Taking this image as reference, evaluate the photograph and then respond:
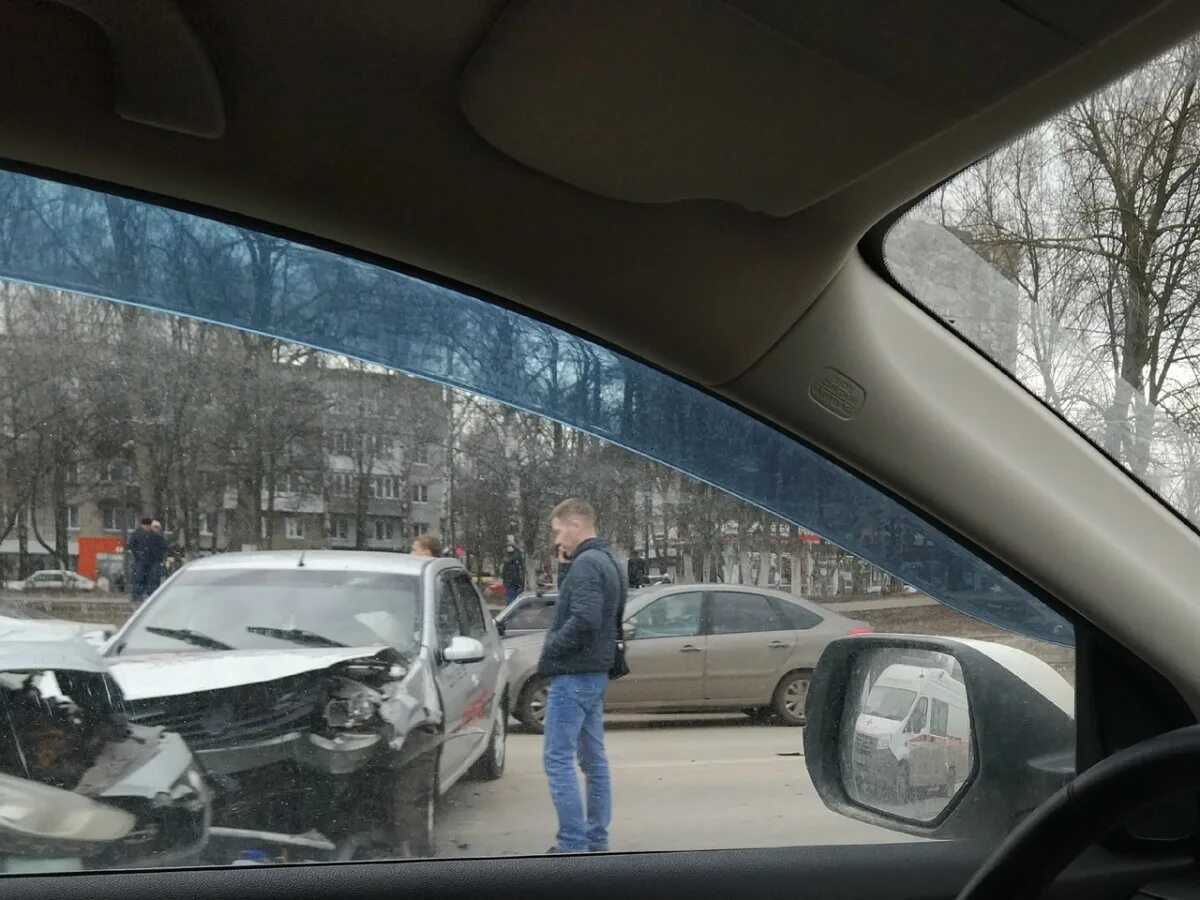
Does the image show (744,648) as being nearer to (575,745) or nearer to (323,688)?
(575,745)

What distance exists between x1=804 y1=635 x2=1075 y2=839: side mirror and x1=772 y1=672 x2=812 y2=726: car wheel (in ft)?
0.05

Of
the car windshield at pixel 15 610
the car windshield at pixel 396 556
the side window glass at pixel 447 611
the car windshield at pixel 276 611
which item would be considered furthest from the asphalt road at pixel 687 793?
the car windshield at pixel 15 610

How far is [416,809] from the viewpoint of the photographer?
2.23 m

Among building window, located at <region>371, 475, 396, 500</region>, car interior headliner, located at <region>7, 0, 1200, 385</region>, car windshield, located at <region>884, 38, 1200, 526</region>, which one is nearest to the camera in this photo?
car interior headliner, located at <region>7, 0, 1200, 385</region>

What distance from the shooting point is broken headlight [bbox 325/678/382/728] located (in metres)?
2.22

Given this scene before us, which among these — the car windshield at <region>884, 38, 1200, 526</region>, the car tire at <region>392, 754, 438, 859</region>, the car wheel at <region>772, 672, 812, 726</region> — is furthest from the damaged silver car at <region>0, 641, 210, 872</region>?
the car windshield at <region>884, 38, 1200, 526</region>

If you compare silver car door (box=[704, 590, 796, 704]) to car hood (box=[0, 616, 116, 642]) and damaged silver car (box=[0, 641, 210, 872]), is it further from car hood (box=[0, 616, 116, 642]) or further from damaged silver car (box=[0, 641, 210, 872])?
car hood (box=[0, 616, 116, 642])

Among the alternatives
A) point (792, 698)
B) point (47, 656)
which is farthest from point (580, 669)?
point (47, 656)

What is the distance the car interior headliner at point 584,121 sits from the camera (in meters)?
1.33

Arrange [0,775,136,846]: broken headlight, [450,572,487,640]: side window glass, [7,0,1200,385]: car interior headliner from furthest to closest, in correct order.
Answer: [450,572,487,640]: side window glass, [0,775,136,846]: broken headlight, [7,0,1200,385]: car interior headliner

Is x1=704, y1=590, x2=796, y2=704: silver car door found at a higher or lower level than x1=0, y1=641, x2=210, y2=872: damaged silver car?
higher

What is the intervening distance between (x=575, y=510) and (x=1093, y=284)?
1095 mm

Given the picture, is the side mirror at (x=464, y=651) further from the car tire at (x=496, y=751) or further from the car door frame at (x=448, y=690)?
the car tire at (x=496, y=751)

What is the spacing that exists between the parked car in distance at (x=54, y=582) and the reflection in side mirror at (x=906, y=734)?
1.62m
